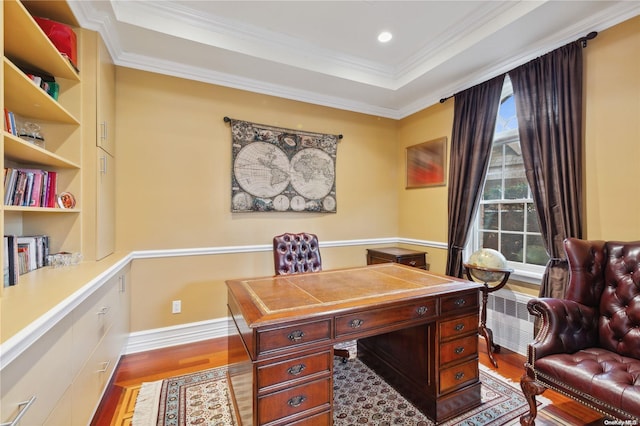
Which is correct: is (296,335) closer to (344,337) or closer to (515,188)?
(344,337)

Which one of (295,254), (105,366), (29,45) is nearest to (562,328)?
(295,254)

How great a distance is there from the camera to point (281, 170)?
11.0 ft

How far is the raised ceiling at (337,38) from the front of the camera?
221 centimetres

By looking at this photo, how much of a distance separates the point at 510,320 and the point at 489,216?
109cm

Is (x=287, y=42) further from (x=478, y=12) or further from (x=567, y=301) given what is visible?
(x=567, y=301)

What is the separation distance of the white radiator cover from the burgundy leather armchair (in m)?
0.76

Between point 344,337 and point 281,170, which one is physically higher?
point 281,170

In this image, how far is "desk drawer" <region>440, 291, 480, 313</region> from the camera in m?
1.81

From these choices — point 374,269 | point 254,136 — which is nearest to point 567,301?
point 374,269

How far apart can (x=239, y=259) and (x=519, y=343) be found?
292 centimetres

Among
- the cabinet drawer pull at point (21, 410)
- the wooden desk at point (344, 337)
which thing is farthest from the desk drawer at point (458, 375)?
the cabinet drawer pull at point (21, 410)

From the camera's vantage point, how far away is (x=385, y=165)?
4.16m

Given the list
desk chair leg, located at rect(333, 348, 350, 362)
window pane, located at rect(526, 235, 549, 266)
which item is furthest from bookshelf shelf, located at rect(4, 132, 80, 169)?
window pane, located at rect(526, 235, 549, 266)

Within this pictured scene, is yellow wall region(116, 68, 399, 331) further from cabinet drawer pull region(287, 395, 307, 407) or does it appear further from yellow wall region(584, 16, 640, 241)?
yellow wall region(584, 16, 640, 241)
